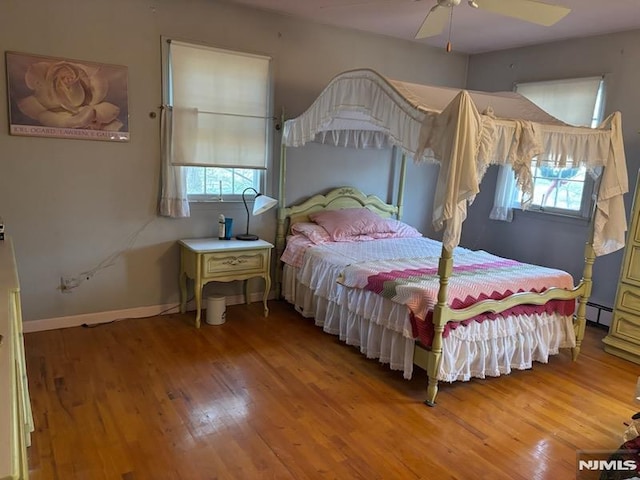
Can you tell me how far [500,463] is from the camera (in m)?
2.27

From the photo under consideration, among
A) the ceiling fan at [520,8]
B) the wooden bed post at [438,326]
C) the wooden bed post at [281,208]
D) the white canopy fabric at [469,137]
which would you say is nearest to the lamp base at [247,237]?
the wooden bed post at [281,208]

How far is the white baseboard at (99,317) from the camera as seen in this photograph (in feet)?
11.5

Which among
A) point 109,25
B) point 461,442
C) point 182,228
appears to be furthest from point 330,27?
point 461,442

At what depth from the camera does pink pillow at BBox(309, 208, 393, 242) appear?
167 inches

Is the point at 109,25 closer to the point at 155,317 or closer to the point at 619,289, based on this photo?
the point at 155,317

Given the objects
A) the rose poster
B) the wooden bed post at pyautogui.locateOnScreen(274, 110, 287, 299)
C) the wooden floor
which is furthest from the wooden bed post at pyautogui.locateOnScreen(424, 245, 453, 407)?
the rose poster

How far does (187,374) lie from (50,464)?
3.21ft

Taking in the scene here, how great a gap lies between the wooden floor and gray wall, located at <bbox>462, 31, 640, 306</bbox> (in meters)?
1.09

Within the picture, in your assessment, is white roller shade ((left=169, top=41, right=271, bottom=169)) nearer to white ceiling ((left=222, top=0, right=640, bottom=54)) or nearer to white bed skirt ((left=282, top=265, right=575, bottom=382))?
white ceiling ((left=222, top=0, right=640, bottom=54))

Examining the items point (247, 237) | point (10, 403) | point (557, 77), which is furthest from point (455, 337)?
point (557, 77)

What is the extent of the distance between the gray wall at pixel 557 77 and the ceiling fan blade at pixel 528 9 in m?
1.84

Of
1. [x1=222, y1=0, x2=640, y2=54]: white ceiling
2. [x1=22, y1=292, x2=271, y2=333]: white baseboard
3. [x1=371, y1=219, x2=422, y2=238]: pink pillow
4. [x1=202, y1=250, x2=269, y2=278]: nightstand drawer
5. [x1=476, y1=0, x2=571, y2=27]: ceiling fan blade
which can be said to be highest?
[x1=222, y1=0, x2=640, y2=54]: white ceiling

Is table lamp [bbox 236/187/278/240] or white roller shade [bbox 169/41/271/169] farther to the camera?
table lamp [bbox 236/187/278/240]

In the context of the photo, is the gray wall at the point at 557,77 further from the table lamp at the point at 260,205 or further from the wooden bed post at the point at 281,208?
the table lamp at the point at 260,205
